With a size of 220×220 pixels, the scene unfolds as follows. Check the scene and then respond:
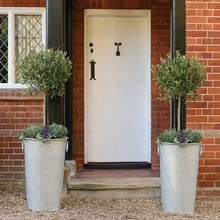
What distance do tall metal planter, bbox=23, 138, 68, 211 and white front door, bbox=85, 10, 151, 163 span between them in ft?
6.05

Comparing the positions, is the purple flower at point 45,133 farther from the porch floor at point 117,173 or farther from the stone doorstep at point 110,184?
the porch floor at point 117,173

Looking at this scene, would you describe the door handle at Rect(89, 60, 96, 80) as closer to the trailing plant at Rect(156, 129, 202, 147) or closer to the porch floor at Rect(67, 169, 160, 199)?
the porch floor at Rect(67, 169, 160, 199)

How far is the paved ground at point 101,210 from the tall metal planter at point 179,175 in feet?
0.43

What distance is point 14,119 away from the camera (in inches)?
278

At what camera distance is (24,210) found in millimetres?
5680

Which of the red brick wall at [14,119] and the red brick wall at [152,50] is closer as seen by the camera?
the red brick wall at [14,119]

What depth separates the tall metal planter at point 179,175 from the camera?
5.49 meters

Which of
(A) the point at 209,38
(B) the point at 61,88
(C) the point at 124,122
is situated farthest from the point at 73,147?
(A) the point at 209,38

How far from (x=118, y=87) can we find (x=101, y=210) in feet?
7.47

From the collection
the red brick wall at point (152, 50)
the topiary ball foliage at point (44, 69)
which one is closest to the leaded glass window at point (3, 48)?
the red brick wall at point (152, 50)

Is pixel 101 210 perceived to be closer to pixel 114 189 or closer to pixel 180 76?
pixel 114 189

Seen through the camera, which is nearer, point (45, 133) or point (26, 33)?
point (45, 133)

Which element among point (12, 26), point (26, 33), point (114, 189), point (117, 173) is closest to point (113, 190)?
point (114, 189)

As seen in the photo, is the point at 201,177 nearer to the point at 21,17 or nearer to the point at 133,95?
the point at 133,95
